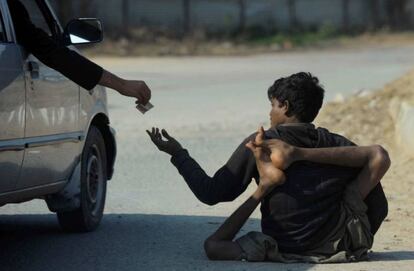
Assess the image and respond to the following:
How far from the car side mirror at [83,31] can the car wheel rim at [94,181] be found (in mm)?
953

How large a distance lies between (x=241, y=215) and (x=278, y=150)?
1.79 feet

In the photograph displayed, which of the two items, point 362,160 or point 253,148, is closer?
point 253,148

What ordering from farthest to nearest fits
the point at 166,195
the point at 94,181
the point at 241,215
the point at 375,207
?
the point at 166,195 → the point at 94,181 → the point at 375,207 → the point at 241,215

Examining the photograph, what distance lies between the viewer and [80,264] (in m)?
7.27

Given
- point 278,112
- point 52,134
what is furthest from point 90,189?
point 278,112

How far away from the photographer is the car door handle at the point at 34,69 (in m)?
6.96

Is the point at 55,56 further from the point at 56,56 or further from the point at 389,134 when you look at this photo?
the point at 389,134

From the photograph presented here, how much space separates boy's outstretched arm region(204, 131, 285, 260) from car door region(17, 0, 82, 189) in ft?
3.85

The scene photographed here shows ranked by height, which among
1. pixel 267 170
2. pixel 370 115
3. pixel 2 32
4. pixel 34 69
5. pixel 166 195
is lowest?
pixel 370 115

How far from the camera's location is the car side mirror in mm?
7785

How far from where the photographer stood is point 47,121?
7.25 meters

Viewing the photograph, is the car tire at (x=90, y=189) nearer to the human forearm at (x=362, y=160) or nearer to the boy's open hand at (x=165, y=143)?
the boy's open hand at (x=165, y=143)

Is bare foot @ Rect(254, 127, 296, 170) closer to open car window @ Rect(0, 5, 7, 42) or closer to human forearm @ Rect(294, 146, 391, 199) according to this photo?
human forearm @ Rect(294, 146, 391, 199)

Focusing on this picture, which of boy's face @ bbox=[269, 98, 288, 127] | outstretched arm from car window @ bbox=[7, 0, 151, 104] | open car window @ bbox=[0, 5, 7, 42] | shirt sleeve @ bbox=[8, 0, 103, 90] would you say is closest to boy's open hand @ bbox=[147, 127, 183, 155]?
outstretched arm from car window @ bbox=[7, 0, 151, 104]
